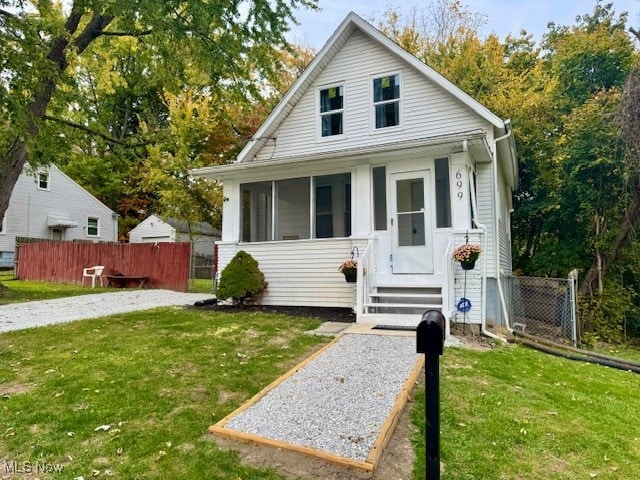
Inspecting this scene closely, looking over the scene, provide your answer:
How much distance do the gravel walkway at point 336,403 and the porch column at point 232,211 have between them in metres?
5.27

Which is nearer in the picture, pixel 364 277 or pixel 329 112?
pixel 364 277

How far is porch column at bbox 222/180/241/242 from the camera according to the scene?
1002cm

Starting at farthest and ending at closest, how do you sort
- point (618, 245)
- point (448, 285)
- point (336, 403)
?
point (618, 245) < point (448, 285) < point (336, 403)

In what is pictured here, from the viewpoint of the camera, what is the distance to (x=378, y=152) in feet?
27.1

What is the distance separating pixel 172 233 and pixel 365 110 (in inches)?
726

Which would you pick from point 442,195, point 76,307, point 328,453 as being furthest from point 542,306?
point 76,307

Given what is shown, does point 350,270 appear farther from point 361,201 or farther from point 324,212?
point 324,212

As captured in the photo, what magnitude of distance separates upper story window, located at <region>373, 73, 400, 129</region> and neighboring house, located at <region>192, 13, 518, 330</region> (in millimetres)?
26

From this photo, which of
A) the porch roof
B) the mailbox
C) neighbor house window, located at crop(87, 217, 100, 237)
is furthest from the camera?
neighbor house window, located at crop(87, 217, 100, 237)

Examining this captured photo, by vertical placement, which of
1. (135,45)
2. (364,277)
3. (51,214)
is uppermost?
(135,45)

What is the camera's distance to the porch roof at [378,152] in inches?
297

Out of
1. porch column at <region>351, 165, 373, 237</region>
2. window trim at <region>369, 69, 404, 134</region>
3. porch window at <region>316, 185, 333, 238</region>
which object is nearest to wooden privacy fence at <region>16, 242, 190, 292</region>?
porch window at <region>316, 185, 333, 238</region>

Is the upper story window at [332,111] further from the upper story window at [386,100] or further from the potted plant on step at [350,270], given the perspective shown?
the potted plant on step at [350,270]

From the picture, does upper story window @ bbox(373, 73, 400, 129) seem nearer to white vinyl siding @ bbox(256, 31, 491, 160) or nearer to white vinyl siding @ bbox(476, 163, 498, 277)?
white vinyl siding @ bbox(256, 31, 491, 160)
